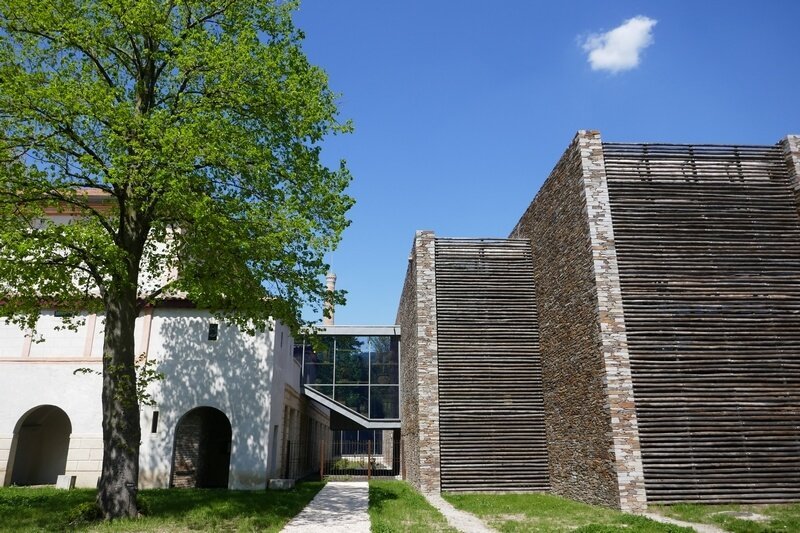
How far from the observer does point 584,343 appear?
1493 cm

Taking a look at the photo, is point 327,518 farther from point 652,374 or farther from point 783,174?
point 783,174

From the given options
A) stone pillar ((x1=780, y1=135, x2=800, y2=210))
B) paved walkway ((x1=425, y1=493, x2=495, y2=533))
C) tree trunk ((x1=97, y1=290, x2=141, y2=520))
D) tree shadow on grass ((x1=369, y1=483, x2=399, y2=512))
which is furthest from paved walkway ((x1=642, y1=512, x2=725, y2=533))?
tree trunk ((x1=97, y1=290, x2=141, y2=520))

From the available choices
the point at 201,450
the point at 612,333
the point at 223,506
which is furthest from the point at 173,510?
the point at 612,333

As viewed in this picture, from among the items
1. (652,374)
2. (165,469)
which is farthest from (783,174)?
(165,469)

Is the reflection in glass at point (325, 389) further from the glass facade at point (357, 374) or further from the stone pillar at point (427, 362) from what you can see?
the stone pillar at point (427, 362)

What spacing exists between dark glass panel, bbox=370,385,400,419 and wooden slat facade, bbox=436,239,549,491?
32.0 feet

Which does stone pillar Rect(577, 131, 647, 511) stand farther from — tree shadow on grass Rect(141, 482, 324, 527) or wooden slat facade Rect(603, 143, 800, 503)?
tree shadow on grass Rect(141, 482, 324, 527)

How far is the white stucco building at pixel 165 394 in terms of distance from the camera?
18438 mm

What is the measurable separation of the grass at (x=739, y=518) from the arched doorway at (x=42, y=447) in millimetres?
20795

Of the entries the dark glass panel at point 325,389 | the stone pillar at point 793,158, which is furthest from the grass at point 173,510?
the stone pillar at point 793,158

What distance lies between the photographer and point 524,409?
18.3 meters

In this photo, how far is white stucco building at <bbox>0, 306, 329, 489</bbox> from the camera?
726 inches

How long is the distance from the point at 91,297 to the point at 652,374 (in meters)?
14.5

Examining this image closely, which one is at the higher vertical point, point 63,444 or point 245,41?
point 245,41
